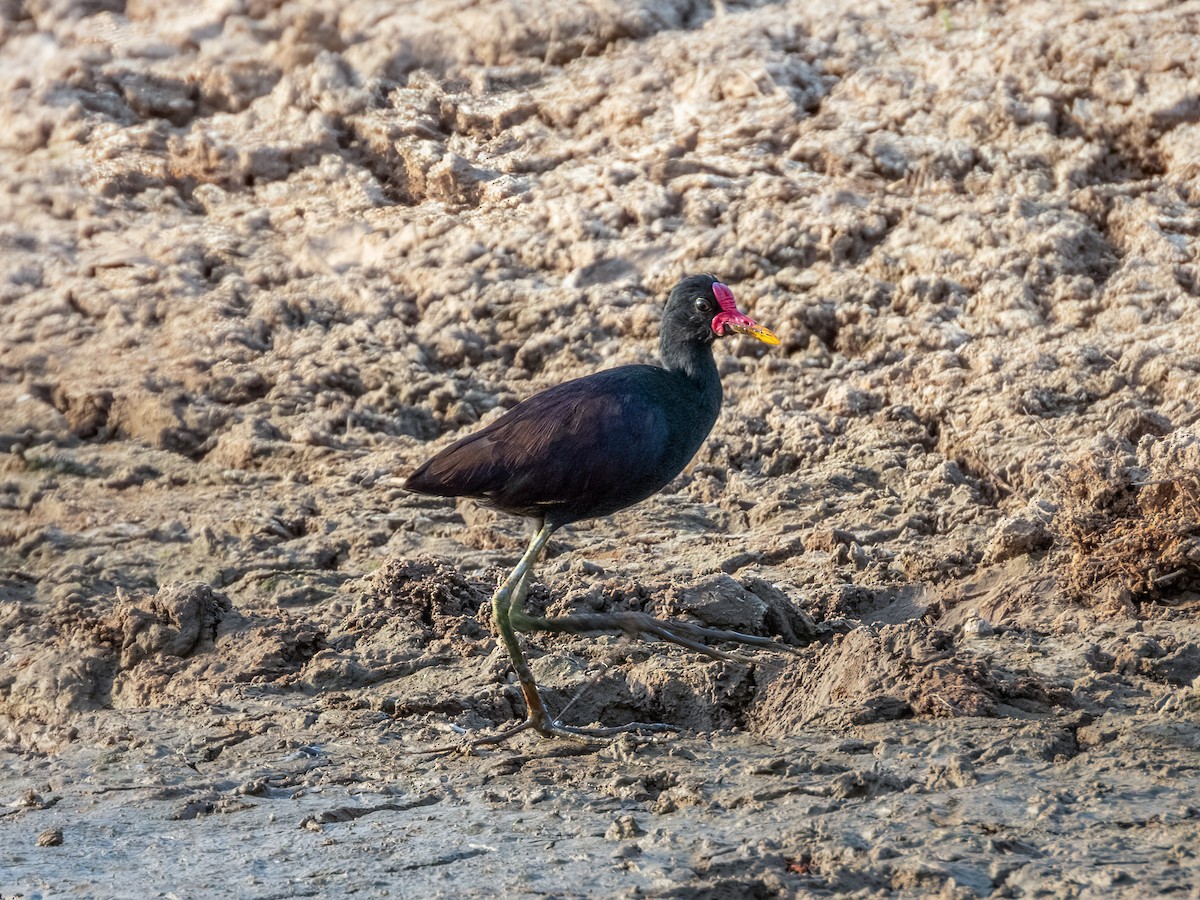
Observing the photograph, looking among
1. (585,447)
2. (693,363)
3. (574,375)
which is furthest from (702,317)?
(574,375)

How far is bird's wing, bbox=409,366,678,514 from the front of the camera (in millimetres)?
4922

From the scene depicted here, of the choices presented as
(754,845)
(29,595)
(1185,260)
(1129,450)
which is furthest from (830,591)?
(29,595)

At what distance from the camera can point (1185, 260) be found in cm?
736

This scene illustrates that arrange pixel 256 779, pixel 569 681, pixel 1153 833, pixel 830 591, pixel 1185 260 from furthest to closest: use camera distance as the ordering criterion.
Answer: pixel 1185 260 < pixel 830 591 < pixel 569 681 < pixel 256 779 < pixel 1153 833

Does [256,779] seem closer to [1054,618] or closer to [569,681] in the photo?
[569,681]

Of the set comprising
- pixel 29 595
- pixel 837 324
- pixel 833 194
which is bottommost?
pixel 29 595

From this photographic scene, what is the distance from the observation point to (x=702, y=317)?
5336 mm

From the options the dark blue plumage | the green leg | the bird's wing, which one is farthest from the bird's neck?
the green leg

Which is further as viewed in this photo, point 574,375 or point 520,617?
point 574,375

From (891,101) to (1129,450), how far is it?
303 centimetres

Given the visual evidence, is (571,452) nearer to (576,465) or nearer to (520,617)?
(576,465)

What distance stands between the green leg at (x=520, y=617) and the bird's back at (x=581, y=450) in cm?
15

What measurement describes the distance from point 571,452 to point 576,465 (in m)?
0.05

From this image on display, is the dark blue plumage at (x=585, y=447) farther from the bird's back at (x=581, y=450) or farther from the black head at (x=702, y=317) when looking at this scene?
the black head at (x=702, y=317)
